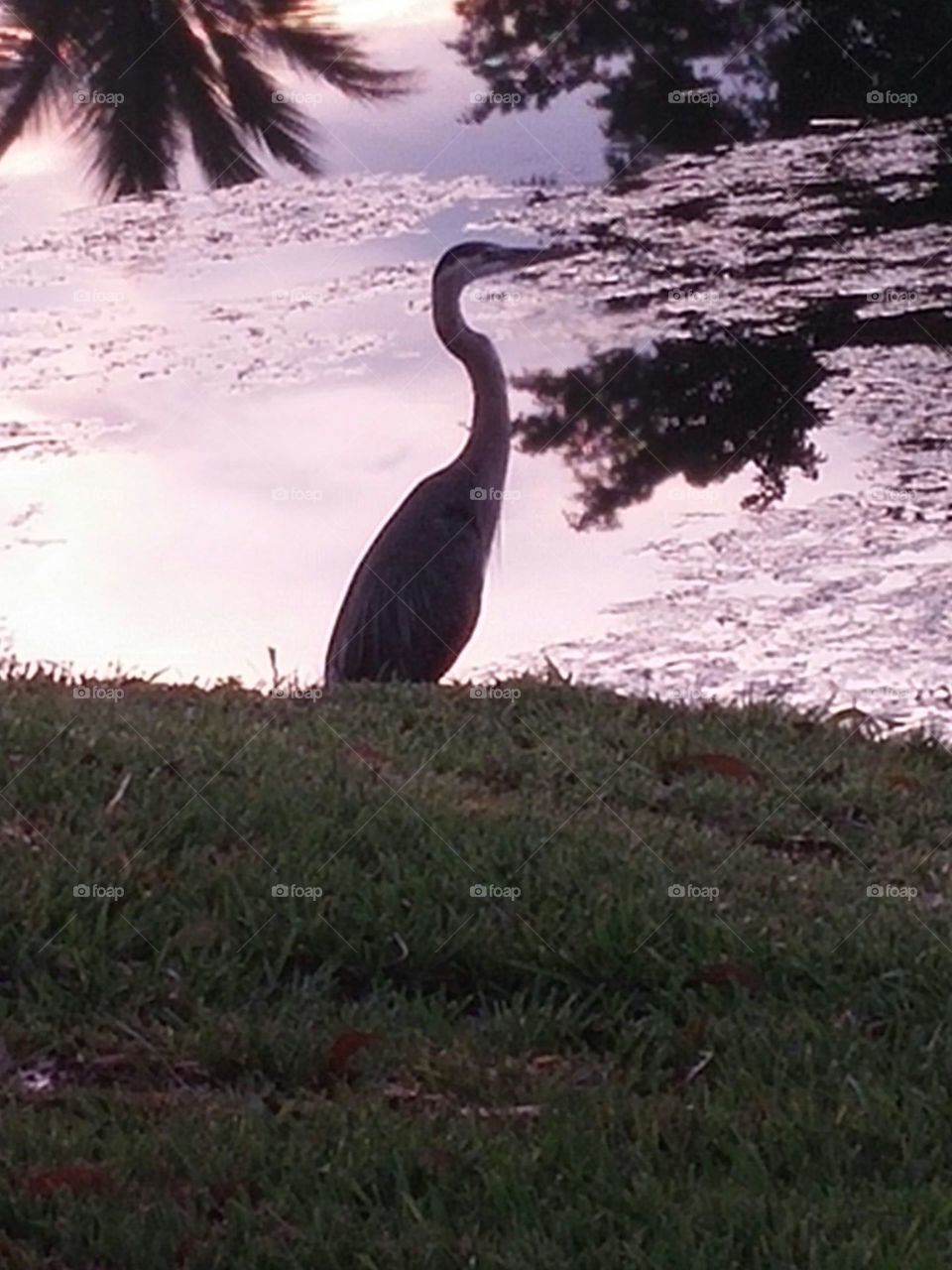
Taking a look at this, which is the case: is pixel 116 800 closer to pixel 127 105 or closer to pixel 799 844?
pixel 799 844

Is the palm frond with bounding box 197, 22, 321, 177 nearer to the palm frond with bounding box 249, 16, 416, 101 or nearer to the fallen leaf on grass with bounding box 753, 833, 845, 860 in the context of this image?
the palm frond with bounding box 249, 16, 416, 101

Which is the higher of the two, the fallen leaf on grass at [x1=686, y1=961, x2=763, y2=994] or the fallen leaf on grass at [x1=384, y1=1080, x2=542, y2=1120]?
the fallen leaf on grass at [x1=686, y1=961, x2=763, y2=994]

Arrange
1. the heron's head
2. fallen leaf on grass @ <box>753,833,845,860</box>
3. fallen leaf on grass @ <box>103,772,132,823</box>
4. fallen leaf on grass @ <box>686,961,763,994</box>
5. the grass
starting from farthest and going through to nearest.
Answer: the heron's head < fallen leaf on grass @ <box>753,833,845,860</box> < fallen leaf on grass @ <box>103,772,132,823</box> < fallen leaf on grass @ <box>686,961,763,994</box> < the grass

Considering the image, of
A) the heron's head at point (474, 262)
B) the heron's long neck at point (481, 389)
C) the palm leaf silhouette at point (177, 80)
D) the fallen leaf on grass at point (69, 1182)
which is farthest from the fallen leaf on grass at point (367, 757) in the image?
the palm leaf silhouette at point (177, 80)

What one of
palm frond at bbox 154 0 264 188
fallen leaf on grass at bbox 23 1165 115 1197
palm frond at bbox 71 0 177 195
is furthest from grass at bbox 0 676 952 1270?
palm frond at bbox 71 0 177 195

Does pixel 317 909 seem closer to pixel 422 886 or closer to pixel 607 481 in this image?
pixel 422 886

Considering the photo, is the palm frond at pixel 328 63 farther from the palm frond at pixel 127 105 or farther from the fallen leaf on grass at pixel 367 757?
the fallen leaf on grass at pixel 367 757

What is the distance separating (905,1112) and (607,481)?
22.8 ft

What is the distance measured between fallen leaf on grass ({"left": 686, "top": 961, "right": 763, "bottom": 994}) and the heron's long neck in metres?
4.09

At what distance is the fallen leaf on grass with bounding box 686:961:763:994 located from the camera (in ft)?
14.2

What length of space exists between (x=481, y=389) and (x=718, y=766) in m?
2.95

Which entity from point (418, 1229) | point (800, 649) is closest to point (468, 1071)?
point (418, 1229)

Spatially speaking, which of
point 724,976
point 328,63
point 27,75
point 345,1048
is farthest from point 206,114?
point 345,1048

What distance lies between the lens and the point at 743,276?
1316cm
